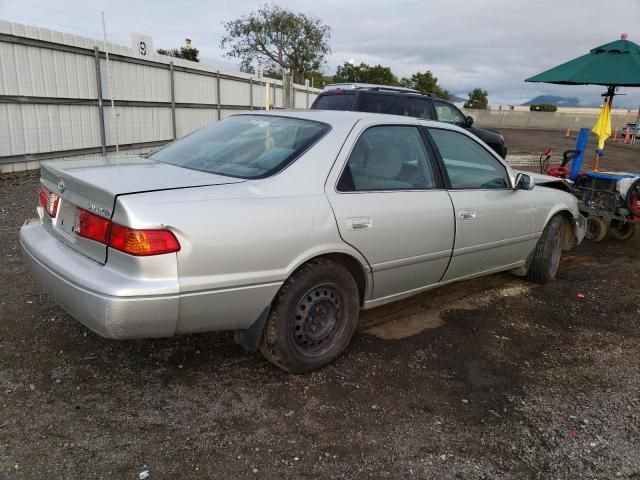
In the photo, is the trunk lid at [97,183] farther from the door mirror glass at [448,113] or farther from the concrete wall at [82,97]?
the door mirror glass at [448,113]

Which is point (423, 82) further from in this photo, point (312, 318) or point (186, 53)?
point (312, 318)

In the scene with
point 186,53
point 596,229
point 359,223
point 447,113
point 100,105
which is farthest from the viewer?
point 186,53

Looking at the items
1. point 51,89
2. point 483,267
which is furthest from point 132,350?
point 51,89

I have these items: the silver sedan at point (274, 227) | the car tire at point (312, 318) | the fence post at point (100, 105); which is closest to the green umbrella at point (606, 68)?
the silver sedan at point (274, 227)

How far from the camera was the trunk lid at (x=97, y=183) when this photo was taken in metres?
2.59

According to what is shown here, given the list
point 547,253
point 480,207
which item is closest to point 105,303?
point 480,207

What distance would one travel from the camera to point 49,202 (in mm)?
3129

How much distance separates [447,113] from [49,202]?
Result: 8812mm

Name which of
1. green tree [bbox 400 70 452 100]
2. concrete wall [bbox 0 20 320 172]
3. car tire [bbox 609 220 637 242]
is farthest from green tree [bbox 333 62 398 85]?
car tire [bbox 609 220 637 242]

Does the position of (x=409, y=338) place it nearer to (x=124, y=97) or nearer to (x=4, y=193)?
(x=4, y=193)

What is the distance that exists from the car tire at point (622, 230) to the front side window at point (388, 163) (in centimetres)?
458

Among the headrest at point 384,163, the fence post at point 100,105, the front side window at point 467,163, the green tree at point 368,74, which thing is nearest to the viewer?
the headrest at point 384,163

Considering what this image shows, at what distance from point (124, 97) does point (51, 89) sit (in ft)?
6.87

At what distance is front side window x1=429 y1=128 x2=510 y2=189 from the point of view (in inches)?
154
